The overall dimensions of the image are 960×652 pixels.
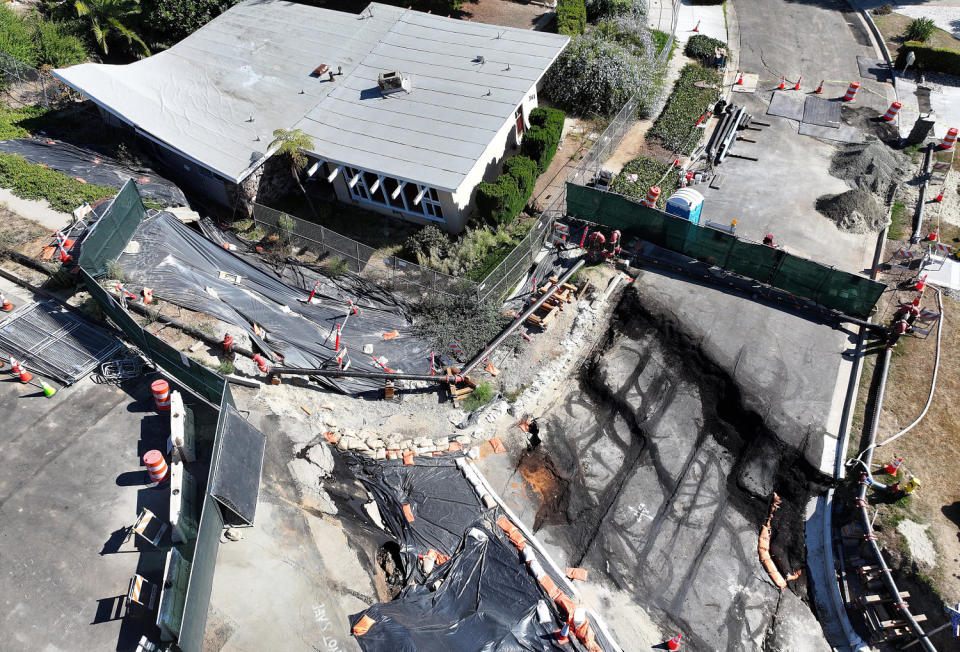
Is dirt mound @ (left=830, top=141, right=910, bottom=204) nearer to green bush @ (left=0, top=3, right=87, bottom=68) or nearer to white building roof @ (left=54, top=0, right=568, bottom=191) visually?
white building roof @ (left=54, top=0, right=568, bottom=191)

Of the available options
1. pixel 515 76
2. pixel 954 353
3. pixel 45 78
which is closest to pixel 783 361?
pixel 954 353

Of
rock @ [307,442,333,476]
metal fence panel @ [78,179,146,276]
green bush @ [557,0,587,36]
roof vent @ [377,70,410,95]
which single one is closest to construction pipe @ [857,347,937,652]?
rock @ [307,442,333,476]

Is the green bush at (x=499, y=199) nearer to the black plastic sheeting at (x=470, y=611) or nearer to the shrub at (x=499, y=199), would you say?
the shrub at (x=499, y=199)

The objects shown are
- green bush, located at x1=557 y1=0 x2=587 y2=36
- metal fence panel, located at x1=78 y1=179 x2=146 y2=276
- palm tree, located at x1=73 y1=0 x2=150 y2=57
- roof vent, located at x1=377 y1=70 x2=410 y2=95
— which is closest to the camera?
metal fence panel, located at x1=78 y1=179 x2=146 y2=276

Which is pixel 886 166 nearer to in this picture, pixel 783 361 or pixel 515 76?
Result: pixel 783 361

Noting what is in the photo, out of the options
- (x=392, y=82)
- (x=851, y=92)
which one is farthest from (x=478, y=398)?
(x=851, y=92)

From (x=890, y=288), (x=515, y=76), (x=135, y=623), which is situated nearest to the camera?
(x=135, y=623)

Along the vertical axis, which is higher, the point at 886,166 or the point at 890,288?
the point at 886,166

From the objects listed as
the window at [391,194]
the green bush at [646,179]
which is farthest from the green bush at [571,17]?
the window at [391,194]
